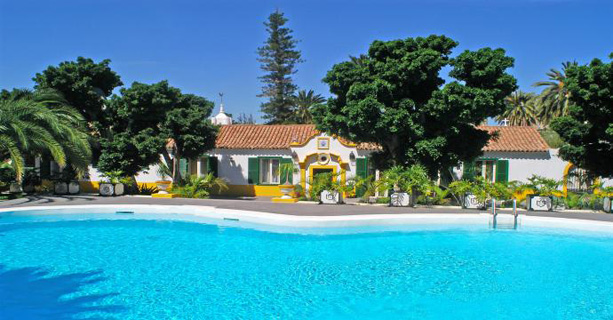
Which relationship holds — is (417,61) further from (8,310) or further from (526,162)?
(8,310)

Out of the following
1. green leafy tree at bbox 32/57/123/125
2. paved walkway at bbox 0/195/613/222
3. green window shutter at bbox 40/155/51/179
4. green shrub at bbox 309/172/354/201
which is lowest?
→ paved walkway at bbox 0/195/613/222

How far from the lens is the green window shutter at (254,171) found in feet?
79.0

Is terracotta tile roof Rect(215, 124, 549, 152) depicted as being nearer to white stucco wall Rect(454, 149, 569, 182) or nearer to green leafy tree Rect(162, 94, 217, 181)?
white stucco wall Rect(454, 149, 569, 182)

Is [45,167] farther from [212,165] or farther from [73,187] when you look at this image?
[212,165]

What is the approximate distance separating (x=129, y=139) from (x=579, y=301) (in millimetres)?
18293

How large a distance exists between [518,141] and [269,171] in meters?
13.3

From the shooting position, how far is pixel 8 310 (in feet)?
21.2

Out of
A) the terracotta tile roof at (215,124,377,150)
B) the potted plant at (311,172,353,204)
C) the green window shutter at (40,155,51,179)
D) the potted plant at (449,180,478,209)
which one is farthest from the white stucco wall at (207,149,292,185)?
the potted plant at (449,180,478,209)

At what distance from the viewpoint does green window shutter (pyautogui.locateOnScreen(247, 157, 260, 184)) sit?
949 inches

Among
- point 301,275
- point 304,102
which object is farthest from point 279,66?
A: point 301,275

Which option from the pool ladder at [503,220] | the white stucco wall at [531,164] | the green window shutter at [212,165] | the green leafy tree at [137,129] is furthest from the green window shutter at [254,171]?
the pool ladder at [503,220]

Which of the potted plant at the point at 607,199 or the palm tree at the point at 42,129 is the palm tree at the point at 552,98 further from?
the palm tree at the point at 42,129

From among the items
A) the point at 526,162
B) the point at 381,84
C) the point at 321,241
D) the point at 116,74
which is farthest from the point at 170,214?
the point at 526,162

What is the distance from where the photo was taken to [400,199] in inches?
674
